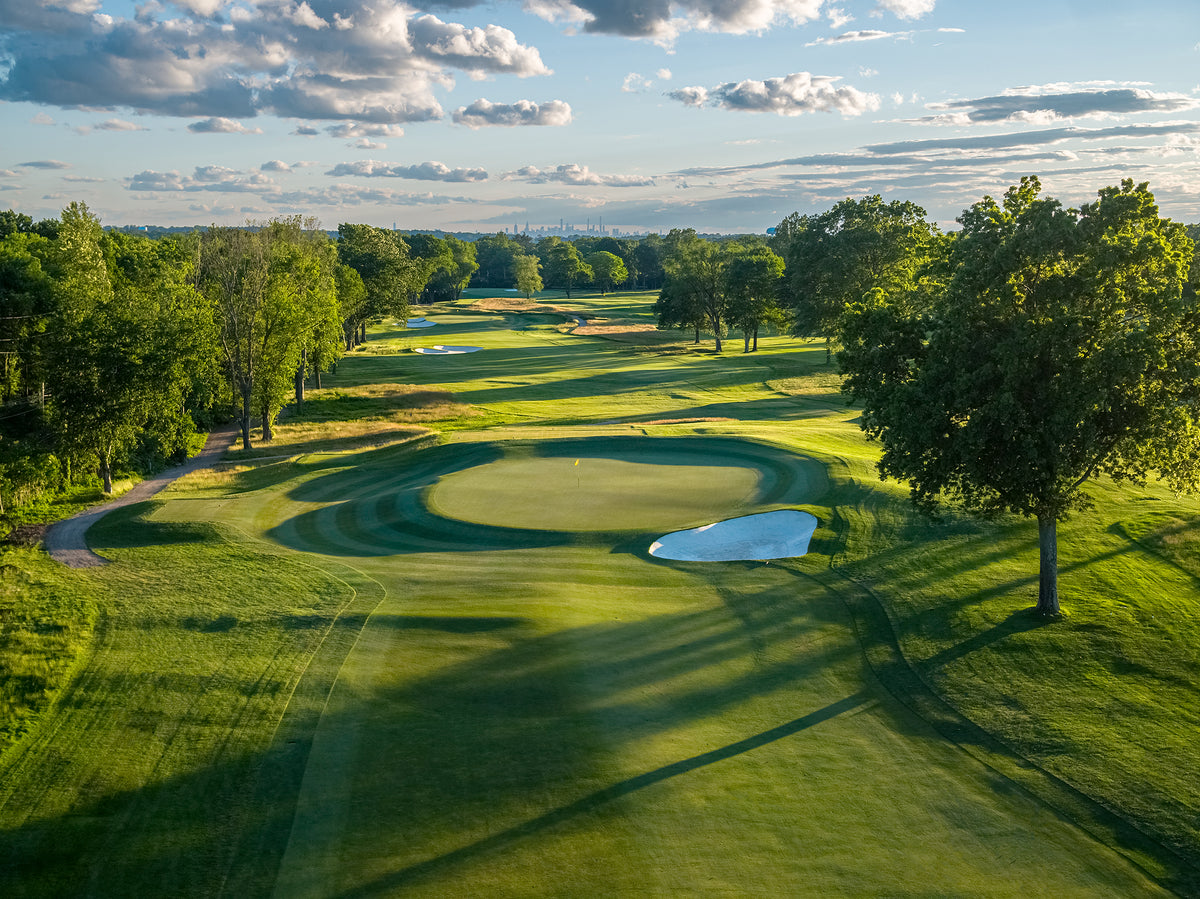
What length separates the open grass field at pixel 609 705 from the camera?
469 inches

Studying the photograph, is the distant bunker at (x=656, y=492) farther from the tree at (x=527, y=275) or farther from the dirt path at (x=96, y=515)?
the tree at (x=527, y=275)

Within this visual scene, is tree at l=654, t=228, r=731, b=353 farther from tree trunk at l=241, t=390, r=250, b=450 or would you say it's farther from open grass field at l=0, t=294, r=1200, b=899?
open grass field at l=0, t=294, r=1200, b=899

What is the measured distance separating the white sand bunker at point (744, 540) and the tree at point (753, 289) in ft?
228

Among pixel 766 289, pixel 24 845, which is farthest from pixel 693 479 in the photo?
pixel 766 289

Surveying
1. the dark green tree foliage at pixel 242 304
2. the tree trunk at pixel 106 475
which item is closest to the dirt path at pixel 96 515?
the tree trunk at pixel 106 475

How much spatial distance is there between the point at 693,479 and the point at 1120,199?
60.2ft

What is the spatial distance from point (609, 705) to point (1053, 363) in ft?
39.9

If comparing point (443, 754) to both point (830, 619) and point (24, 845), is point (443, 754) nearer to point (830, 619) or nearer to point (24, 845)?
point (24, 845)

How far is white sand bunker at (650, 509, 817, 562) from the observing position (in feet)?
82.0

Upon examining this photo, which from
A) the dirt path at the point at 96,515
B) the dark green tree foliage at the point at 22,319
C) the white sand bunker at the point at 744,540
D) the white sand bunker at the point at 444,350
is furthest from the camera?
the white sand bunker at the point at 444,350

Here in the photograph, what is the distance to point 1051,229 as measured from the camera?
17.5 m

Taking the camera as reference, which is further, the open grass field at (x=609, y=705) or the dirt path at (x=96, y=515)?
the dirt path at (x=96, y=515)

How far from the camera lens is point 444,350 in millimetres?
100125

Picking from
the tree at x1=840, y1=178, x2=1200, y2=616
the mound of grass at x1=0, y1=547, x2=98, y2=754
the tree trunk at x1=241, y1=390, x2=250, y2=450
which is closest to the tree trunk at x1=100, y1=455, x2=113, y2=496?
the tree trunk at x1=241, y1=390, x2=250, y2=450
